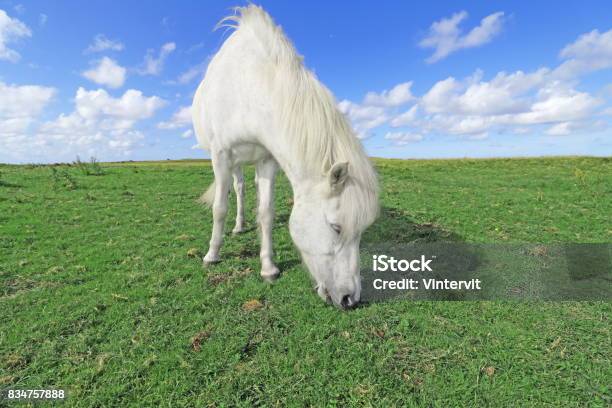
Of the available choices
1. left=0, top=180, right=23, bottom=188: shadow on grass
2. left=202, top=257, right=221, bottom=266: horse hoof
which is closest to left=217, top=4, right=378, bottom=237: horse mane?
left=202, top=257, right=221, bottom=266: horse hoof

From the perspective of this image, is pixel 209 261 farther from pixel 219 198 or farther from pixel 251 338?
pixel 251 338

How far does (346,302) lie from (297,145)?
5.21ft

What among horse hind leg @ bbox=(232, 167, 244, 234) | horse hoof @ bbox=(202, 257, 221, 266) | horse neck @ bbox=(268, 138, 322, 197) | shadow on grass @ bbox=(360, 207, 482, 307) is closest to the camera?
horse neck @ bbox=(268, 138, 322, 197)

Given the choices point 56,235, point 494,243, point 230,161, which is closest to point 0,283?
point 56,235

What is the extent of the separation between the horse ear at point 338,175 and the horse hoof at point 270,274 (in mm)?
1750

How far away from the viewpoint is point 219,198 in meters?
4.87

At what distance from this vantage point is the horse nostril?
3180mm

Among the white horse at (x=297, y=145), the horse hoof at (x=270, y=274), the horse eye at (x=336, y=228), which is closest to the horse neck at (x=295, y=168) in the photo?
the white horse at (x=297, y=145)

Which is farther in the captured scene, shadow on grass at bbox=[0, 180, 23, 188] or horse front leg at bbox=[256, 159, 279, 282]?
shadow on grass at bbox=[0, 180, 23, 188]

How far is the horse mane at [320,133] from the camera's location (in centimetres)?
304

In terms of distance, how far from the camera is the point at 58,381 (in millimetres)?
2570

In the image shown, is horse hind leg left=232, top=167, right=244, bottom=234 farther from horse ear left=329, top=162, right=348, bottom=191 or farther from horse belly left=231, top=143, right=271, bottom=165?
horse ear left=329, top=162, right=348, bottom=191

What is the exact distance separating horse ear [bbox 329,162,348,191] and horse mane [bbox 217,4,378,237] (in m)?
0.07

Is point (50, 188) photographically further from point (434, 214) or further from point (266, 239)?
point (434, 214)
